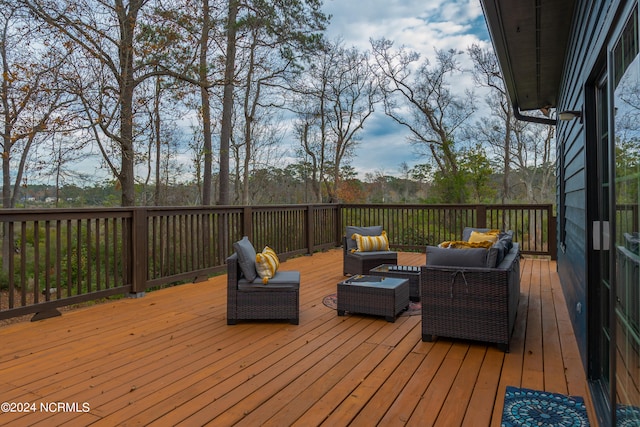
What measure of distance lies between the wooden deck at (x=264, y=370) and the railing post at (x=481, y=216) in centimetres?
374

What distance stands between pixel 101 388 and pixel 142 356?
514 mm

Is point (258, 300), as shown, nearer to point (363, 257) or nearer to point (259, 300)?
point (259, 300)

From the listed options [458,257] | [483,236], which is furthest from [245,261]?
[483,236]

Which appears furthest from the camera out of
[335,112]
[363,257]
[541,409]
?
[335,112]

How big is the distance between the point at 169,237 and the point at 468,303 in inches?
146

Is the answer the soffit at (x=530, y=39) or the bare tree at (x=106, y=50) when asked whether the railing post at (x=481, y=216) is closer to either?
the soffit at (x=530, y=39)

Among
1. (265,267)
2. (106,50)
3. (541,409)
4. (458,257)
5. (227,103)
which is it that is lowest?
(541,409)

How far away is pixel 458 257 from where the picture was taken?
3.19m

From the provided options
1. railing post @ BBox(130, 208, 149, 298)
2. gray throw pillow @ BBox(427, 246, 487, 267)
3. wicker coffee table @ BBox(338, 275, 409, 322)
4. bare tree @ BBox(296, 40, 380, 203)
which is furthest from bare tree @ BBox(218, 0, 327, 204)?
gray throw pillow @ BBox(427, 246, 487, 267)

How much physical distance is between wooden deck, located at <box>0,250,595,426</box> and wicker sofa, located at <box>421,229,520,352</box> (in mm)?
134

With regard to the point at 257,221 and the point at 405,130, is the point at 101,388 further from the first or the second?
the point at 405,130

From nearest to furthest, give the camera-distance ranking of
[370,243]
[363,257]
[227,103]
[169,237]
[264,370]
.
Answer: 1. [264,370]
2. [169,237]
3. [363,257]
4. [370,243]
5. [227,103]

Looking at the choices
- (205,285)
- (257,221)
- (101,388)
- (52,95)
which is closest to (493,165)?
(257,221)

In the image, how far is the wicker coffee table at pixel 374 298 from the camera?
3.73m
